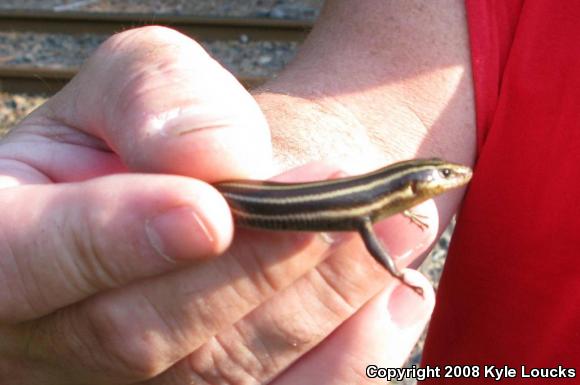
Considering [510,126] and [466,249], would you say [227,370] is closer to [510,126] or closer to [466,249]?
[466,249]

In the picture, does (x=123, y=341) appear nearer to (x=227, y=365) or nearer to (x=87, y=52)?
(x=227, y=365)

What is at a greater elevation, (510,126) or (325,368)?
(510,126)

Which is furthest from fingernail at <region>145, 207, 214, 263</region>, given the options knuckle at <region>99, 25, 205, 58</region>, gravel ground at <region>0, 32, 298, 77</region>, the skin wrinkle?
gravel ground at <region>0, 32, 298, 77</region>

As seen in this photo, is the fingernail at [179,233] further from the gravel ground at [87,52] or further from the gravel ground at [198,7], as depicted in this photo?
the gravel ground at [198,7]

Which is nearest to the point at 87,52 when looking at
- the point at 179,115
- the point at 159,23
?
the point at 159,23

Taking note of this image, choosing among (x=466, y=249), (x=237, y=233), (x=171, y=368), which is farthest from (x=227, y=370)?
(x=466, y=249)

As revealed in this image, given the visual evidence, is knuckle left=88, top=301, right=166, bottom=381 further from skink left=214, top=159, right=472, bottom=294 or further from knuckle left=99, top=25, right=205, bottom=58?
knuckle left=99, top=25, right=205, bottom=58
